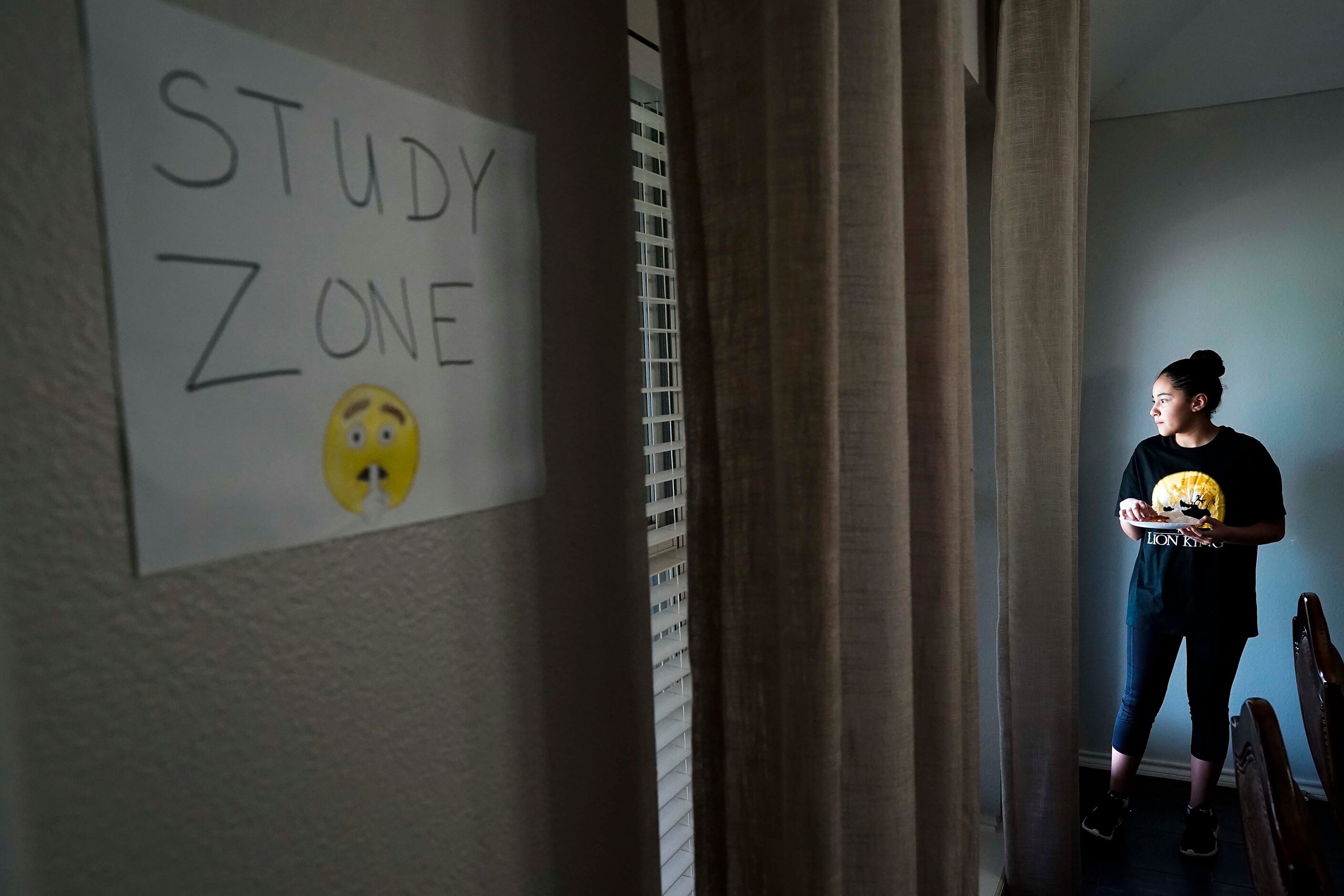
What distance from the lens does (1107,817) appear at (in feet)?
7.94

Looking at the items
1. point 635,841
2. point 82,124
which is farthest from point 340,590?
point 635,841

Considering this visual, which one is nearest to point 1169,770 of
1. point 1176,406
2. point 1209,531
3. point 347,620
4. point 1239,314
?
point 1209,531

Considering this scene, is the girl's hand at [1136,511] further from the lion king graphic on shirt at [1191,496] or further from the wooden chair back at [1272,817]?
the wooden chair back at [1272,817]

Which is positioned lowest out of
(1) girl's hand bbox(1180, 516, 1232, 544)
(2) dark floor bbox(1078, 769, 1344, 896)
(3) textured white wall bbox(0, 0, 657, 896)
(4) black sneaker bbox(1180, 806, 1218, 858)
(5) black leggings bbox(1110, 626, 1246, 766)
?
(2) dark floor bbox(1078, 769, 1344, 896)

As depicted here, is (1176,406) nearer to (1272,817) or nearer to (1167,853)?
(1167,853)

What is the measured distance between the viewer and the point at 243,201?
42 centimetres

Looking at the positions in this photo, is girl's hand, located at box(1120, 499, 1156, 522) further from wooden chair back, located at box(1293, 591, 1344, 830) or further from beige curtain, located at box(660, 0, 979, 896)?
beige curtain, located at box(660, 0, 979, 896)

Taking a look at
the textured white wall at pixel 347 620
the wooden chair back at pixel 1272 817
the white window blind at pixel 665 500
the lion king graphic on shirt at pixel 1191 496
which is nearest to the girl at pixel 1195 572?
the lion king graphic on shirt at pixel 1191 496

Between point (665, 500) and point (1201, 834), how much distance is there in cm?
229

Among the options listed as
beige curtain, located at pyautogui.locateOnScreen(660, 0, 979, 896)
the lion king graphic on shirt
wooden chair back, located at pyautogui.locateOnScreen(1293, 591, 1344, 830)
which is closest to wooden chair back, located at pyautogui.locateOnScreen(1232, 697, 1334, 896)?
wooden chair back, located at pyautogui.locateOnScreen(1293, 591, 1344, 830)

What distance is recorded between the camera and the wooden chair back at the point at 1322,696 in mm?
1198

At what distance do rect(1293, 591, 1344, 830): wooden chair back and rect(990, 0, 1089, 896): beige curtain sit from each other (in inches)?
16.6

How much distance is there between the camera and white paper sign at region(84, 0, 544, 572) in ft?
1.25

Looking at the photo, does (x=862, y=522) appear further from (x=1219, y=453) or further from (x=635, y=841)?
(x=1219, y=453)
